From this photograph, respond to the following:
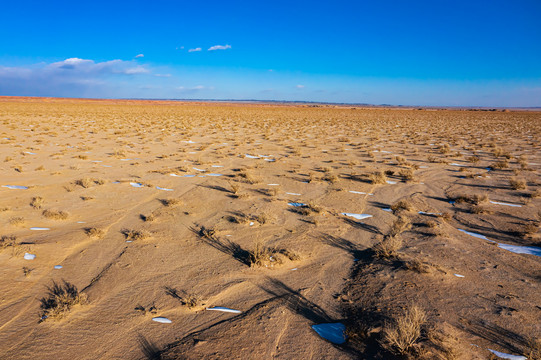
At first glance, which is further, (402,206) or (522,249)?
(402,206)

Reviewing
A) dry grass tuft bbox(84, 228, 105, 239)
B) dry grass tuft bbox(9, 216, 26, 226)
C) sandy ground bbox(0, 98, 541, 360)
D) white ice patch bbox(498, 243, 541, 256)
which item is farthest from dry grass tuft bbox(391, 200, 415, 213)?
dry grass tuft bbox(9, 216, 26, 226)

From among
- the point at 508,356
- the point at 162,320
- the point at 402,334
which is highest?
the point at 402,334

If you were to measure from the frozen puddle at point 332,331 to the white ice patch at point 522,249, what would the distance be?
2.88 metres

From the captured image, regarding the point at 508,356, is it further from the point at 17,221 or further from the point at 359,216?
the point at 17,221

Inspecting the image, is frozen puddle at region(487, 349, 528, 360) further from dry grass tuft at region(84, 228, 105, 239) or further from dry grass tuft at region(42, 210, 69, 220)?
dry grass tuft at region(42, 210, 69, 220)

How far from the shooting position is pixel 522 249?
385 centimetres

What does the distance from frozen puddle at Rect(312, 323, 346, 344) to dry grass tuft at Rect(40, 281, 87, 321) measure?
2.22 meters

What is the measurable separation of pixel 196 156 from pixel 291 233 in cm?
673

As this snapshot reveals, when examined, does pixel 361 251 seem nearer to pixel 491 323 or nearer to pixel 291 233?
pixel 291 233

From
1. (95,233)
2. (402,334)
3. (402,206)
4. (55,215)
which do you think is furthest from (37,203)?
(402,206)

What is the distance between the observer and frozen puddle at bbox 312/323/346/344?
7.91 ft

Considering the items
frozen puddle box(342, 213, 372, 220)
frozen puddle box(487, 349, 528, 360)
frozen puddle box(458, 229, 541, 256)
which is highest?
frozen puddle box(458, 229, 541, 256)

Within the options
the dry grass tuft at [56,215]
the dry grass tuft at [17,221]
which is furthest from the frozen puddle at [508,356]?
the dry grass tuft at [17,221]

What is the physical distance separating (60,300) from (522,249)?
17.9 ft
